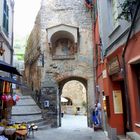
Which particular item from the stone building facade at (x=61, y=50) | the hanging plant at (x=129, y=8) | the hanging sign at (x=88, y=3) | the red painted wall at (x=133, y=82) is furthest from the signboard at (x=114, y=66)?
the hanging sign at (x=88, y=3)

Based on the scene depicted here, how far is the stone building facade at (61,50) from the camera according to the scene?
1506 cm

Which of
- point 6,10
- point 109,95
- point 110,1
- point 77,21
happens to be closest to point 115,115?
point 109,95

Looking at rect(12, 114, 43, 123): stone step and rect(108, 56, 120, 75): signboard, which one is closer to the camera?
rect(108, 56, 120, 75): signboard

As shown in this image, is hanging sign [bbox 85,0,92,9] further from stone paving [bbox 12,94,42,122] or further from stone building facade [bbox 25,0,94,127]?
stone paving [bbox 12,94,42,122]

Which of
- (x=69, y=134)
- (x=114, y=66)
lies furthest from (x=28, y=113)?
(x=114, y=66)

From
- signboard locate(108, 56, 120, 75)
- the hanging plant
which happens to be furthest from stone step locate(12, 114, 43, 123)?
the hanging plant

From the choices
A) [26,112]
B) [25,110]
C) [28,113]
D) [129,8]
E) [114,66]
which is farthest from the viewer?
[25,110]

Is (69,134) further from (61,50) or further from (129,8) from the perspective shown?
(129,8)

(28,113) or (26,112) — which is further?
(26,112)

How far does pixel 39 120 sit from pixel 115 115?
6288 mm

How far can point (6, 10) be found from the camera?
12023 millimetres

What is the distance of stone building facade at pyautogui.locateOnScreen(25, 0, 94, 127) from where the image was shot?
49.4 ft

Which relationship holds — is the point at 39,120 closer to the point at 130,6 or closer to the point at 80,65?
the point at 80,65

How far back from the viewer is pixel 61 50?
16.0 meters
